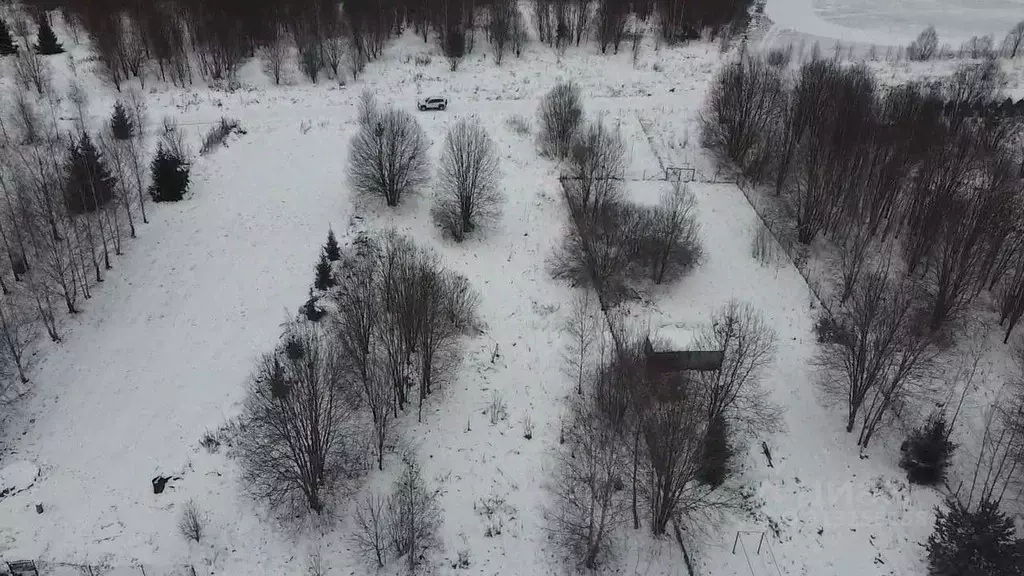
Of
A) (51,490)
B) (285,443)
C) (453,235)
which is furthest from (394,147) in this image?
(51,490)

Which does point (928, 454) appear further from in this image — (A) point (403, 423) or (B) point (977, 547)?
(A) point (403, 423)

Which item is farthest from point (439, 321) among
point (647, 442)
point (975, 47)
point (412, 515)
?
point (975, 47)

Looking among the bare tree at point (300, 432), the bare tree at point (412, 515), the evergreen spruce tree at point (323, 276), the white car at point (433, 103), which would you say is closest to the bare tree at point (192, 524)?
the bare tree at point (300, 432)

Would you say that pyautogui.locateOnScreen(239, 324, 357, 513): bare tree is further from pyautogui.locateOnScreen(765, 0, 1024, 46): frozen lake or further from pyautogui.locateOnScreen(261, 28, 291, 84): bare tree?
pyautogui.locateOnScreen(765, 0, 1024, 46): frozen lake

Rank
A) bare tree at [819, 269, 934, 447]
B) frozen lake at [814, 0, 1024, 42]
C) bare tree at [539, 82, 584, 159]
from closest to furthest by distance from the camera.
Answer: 1. bare tree at [819, 269, 934, 447]
2. bare tree at [539, 82, 584, 159]
3. frozen lake at [814, 0, 1024, 42]

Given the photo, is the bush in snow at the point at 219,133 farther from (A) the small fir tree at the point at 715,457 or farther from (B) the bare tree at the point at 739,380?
(A) the small fir tree at the point at 715,457

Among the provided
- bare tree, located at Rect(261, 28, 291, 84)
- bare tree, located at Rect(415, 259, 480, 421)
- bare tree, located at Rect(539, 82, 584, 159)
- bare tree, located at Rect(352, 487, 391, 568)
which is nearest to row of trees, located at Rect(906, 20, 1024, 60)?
bare tree, located at Rect(539, 82, 584, 159)

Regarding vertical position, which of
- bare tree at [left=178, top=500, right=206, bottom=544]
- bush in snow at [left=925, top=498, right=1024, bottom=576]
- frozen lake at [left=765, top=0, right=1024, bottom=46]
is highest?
frozen lake at [left=765, top=0, right=1024, bottom=46]
